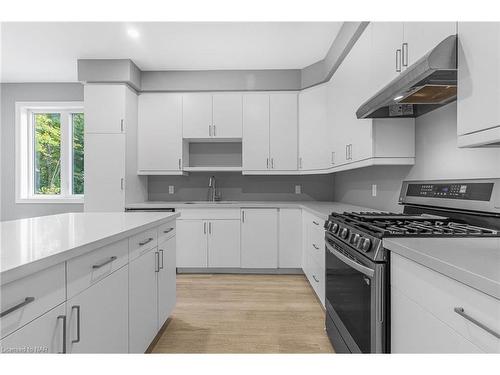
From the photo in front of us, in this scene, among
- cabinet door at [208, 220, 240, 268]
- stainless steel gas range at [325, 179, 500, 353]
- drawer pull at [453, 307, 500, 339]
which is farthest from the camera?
cabinet door at [208, 220, 240, 268]

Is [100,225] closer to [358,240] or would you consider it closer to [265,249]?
[358,240]

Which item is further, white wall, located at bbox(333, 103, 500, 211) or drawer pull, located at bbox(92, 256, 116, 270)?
white wall, located at bbox(333, 103, 500, 211)

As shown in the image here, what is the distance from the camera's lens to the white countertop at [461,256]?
825 mm

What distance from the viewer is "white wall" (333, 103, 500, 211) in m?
1.73

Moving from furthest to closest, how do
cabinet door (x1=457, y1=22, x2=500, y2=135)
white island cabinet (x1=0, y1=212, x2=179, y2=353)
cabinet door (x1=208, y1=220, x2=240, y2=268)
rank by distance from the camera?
cabinet door (x1=208, y1=220, x2=240, y2=268) → cabinet door (x1=457, y1=22, x2=500, y2=135) → white island cabinet (x1=0, y1=212, x2=179, y2=353)

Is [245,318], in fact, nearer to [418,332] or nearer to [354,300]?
[354,300]

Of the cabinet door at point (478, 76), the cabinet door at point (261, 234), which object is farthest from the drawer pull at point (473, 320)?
the cabinet door at point (261, 234)

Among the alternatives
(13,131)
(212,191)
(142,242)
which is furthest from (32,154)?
(142,242)

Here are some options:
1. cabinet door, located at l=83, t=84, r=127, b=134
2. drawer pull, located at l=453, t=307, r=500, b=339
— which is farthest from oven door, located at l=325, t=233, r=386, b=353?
cabinet door, located at l=83, t=84, r=127, b=134

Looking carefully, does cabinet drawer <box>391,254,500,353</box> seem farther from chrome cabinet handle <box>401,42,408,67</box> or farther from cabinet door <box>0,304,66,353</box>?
cabinet door <box>0,304,66,353</box>

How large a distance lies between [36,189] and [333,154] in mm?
4333

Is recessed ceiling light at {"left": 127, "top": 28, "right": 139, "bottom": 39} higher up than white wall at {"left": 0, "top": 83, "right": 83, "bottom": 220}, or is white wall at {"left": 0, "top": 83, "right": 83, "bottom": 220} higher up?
recessed ceiling light at {"left": 127, "top": 28, "right": 139, "bottom": 39}

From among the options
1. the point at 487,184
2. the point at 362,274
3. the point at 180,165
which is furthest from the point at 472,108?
the point at 180,165

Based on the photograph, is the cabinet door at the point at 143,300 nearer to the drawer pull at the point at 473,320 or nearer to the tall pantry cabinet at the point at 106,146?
the drawer pull at the point at 473,320
